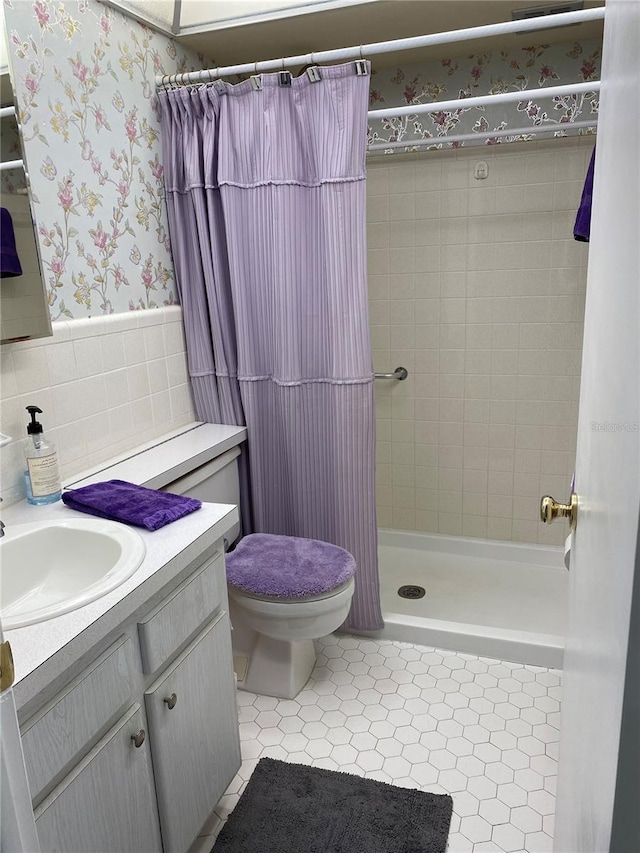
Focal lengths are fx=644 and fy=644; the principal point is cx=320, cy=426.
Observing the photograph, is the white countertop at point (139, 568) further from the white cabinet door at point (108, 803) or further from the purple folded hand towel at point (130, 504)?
the white cabinet door at point (108, 803)

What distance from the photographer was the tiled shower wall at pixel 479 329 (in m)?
2.73

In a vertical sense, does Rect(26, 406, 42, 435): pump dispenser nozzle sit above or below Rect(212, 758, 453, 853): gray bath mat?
above

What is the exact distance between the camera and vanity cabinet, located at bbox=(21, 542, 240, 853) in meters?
1.07

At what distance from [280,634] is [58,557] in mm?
811

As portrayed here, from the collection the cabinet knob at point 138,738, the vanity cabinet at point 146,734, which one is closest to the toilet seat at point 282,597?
the vanity cabinet at point 146,734

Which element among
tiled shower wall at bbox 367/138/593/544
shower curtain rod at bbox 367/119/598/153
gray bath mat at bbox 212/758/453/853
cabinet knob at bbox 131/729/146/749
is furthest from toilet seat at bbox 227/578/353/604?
shower curtain rod at bbox 367/119/598/153

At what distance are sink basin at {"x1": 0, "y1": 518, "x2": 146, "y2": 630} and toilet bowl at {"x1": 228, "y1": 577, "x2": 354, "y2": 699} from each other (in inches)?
25.4

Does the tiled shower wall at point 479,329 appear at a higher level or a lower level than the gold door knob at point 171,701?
higher

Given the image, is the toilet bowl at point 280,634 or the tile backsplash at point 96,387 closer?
the tile backsplash at point 96,387

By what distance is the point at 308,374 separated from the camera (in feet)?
7.55

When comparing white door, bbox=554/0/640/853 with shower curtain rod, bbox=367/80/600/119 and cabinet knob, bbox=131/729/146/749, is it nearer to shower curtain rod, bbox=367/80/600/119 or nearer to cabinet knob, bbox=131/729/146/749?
cabinet knob, bbox=131/729/146/749

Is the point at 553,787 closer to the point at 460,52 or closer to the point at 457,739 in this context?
the point at 457,739

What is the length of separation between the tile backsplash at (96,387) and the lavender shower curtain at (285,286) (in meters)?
0.13

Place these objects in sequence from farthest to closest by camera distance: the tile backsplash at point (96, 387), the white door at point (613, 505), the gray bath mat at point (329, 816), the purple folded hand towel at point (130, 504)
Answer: the tile backsplash at point (96, 387) → the gray bath mat at point (329, 816) → the purple folded hand towel at point (130, 504) → the white door at point (613, 505)
